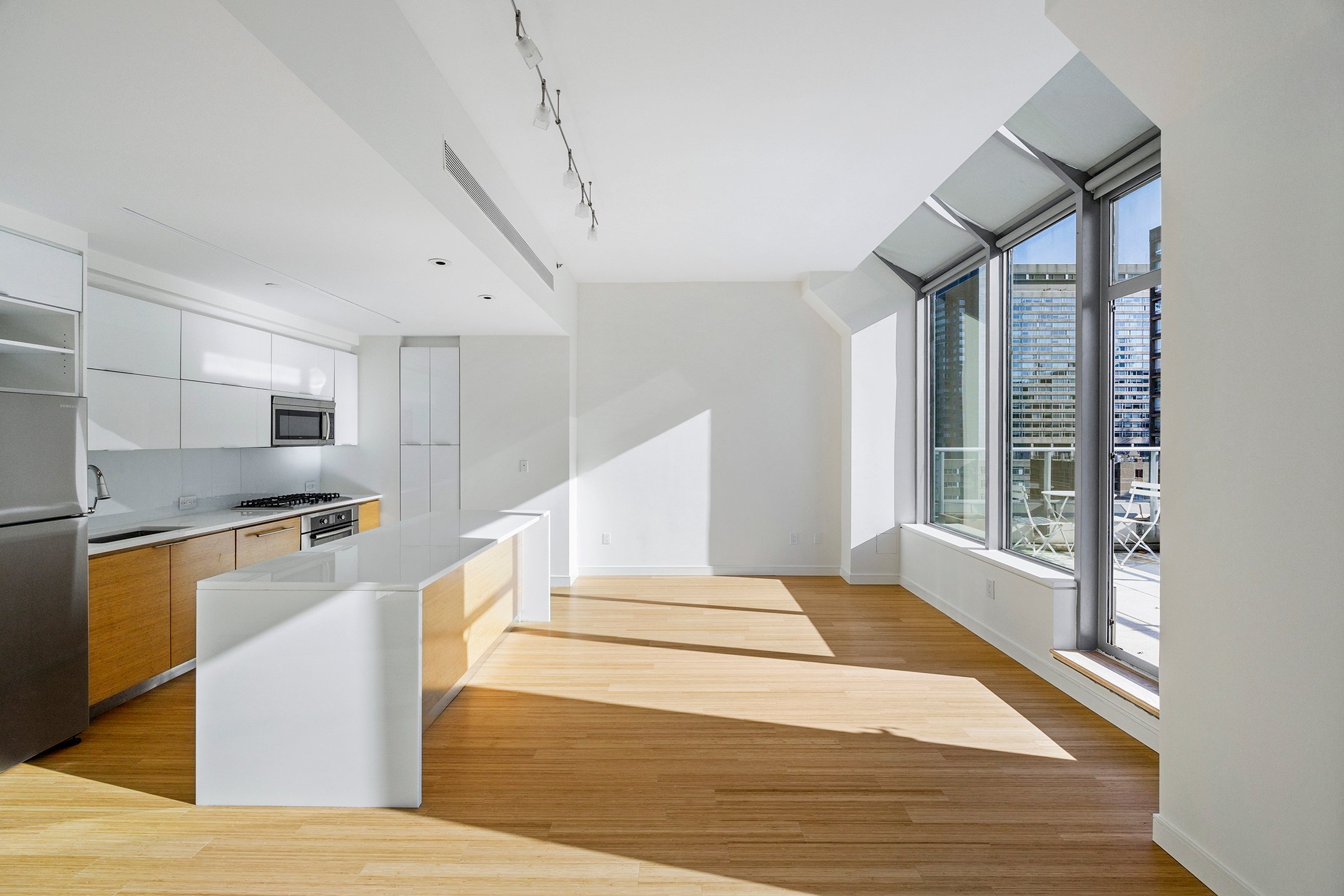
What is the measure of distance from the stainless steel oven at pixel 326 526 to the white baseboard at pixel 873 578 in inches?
167

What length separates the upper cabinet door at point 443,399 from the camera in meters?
5.96

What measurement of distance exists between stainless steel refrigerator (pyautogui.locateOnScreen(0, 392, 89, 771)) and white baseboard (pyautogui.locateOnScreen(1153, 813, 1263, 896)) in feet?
13.9

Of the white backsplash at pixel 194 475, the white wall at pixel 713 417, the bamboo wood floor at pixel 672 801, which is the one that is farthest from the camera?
the white wall at pixel 713 417

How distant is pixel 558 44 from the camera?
2.52m

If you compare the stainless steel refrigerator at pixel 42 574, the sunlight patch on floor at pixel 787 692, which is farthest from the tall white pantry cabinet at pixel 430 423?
→ the stainless steel refrigerator at pixel 42 574

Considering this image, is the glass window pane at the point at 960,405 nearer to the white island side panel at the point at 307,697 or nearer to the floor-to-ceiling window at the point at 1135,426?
the floor-to-ceiling window at the point at 1135,426

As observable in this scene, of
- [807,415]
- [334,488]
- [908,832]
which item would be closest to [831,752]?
[908,832]

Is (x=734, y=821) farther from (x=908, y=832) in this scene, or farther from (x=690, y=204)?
(x=690, y=204)

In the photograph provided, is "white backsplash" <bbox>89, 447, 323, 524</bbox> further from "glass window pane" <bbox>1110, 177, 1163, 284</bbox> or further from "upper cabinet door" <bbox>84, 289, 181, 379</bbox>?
"glass window pane" <bbox>1110, 177, 1163, 284</bbox>

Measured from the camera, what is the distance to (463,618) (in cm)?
346

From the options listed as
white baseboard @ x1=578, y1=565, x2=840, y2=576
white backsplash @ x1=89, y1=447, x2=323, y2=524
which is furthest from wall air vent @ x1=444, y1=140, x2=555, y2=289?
white baseboard @ x1=578, y1=565, x2=840, y2=576

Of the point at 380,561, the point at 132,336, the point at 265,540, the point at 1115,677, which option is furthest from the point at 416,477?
the point at 1115,677

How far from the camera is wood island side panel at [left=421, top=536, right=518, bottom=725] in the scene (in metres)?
2.95

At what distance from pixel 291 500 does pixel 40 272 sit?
2.70 metres
